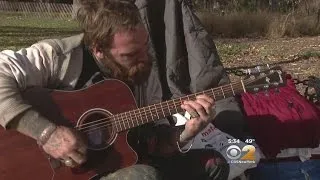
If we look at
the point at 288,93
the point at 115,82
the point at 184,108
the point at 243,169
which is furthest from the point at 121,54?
the point at 288,93

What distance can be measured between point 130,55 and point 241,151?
0.97 m

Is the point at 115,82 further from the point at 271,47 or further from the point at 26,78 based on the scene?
the point at 271,47

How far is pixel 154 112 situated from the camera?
2951 mm

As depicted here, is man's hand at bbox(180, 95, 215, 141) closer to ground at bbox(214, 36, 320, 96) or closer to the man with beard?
the man with beard

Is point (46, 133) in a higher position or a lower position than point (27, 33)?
higher

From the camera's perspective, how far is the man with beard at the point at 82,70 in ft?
8.89

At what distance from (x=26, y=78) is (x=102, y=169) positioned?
558mm

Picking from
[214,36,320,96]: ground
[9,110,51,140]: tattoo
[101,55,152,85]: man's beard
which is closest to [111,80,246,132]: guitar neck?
[101,55,152,85]: man's beard

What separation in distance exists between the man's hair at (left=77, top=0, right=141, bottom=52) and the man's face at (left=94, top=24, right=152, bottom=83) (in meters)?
0.03

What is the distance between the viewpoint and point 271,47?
11750 mm

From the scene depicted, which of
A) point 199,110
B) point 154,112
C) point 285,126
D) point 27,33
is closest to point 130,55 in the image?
point 154,112

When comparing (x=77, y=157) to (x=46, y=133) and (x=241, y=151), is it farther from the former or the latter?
(x=241, y=151)

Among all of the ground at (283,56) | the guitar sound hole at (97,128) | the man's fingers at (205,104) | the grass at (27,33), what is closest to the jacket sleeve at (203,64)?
the man's fingers at (205,104)

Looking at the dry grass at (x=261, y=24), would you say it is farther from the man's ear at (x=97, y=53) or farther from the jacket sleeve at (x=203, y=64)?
the man's ear at (x=97, y=53)
